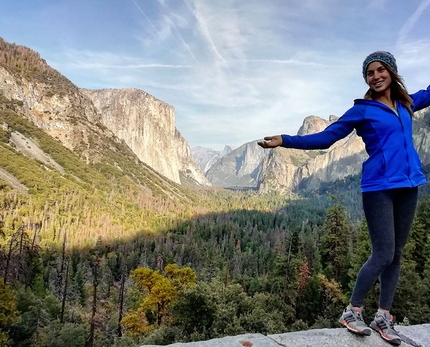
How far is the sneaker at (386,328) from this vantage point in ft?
10.0

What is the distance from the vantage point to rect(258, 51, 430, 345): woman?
9.55 feet

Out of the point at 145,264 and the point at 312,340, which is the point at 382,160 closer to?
the point at 312,340

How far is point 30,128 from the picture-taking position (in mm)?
139000

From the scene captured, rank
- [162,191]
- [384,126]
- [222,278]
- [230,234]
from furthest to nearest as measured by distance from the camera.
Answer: [162,191], [230,234], [222,278], [384,126]

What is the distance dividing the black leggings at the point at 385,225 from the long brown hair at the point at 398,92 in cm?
85

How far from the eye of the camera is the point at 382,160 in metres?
2.91

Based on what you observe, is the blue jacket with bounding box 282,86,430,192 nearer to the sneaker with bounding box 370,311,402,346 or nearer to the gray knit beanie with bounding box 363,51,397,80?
the gray knit beanie with bounding box 363,51,397,80

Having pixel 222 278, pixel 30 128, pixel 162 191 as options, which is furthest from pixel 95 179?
pixel 222 278

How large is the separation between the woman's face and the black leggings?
3.26 ft

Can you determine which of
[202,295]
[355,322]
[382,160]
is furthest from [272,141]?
[202,295]

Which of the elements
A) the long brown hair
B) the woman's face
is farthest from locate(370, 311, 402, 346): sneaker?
the woman's face

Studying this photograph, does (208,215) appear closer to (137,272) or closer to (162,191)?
(162,191)

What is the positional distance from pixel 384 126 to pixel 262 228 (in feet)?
375

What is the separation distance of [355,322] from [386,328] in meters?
0.32
